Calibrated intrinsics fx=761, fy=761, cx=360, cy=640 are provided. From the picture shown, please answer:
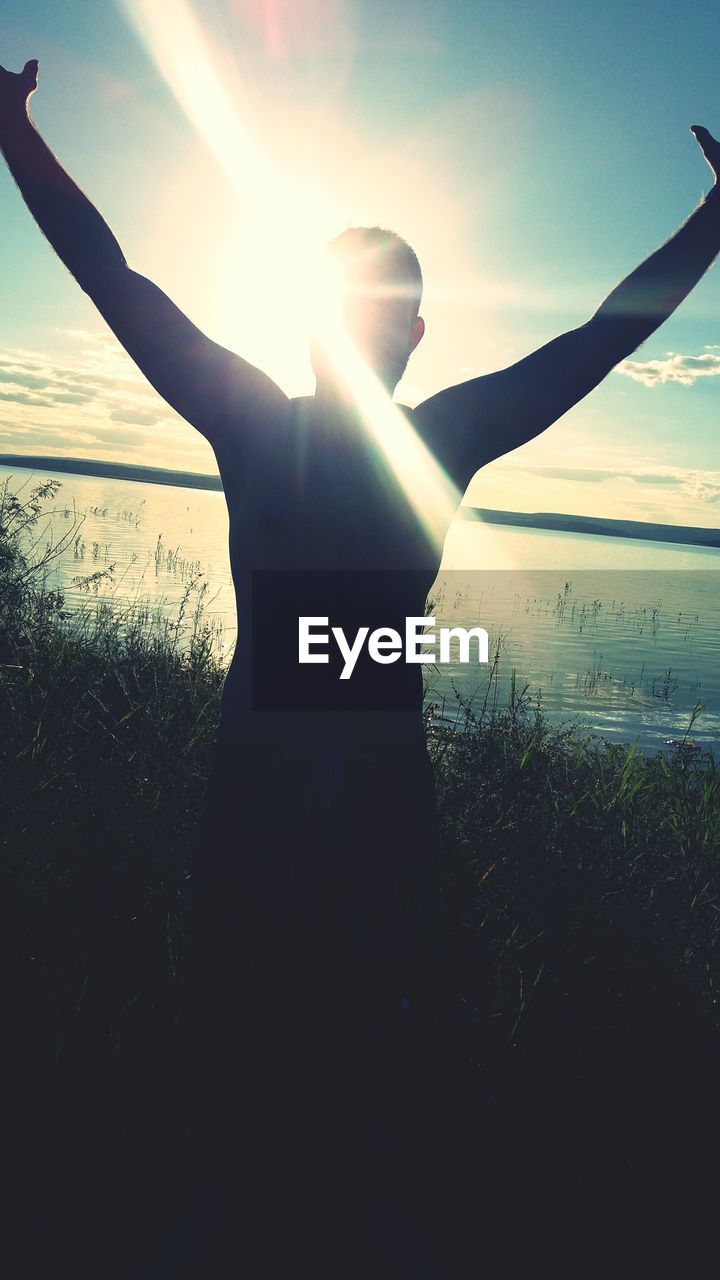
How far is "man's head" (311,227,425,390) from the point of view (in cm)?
161

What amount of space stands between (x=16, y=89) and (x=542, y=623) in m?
21.5

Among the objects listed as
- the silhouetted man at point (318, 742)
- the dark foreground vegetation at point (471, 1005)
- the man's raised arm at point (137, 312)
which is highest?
the man's raised arm at point (137, 312)

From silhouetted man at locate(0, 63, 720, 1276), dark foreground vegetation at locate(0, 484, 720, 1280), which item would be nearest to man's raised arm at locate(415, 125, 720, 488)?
silhouetted man at locate(0, 63, 720, 1276)

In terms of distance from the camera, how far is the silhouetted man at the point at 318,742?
62.4 inches

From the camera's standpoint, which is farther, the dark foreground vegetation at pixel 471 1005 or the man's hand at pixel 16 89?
the dark foreground vegetation at pixel 471 1005

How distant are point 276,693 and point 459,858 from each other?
8.99 ft

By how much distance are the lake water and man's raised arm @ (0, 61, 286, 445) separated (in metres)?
3.75

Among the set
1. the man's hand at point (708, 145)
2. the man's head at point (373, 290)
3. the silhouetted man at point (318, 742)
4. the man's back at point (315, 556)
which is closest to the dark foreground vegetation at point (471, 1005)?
the silhouetted man at point (318, 742)

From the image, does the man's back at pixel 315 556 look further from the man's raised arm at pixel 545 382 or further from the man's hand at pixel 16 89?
the man's hand at pixel 16 89

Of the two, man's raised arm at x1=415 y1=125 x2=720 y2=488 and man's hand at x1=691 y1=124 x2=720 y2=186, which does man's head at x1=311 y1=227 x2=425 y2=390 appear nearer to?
man's raised arm at x1=415 y1=125 x2=720 y2=488

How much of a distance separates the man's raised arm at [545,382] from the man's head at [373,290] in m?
0.17

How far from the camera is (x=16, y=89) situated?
179cm

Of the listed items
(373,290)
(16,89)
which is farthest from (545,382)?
(16,89)

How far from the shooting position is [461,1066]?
2.87 metres
